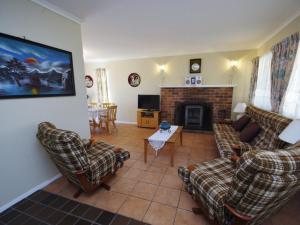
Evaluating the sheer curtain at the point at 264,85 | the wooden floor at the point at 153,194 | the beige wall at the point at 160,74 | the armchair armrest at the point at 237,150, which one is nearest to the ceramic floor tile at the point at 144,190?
the wooden floor at the point at 153,194

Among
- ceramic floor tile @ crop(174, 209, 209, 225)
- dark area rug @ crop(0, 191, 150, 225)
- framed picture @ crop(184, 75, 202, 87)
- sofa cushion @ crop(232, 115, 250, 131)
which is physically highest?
framed picture @ crop(184, 75, 202, 87)

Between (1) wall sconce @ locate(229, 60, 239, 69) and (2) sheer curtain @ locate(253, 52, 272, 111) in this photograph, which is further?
(1) wall sconce @ locate(229, 60, 239, 69)

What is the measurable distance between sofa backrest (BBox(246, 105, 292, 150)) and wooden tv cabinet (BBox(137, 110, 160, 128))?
2.89 meters

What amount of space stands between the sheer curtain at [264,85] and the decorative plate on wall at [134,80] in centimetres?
359

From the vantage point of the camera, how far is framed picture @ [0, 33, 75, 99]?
5.32ft

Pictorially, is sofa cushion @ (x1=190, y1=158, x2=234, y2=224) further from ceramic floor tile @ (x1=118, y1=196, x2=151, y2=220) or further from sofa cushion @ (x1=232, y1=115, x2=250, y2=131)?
sofa cushion @ (x1=232, y1=115, x2=250, y2=131)

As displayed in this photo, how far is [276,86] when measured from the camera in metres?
2.57

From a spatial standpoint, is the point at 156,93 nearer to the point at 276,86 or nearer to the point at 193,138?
the point at 193,138

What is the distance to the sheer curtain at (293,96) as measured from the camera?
2.06m

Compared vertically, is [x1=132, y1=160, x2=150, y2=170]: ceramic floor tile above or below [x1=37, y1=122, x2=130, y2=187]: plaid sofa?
below

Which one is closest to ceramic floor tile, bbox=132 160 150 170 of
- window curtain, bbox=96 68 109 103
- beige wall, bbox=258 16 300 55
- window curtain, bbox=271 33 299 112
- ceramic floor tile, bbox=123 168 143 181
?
ceramic floor tile, bbox=123 168 143 181

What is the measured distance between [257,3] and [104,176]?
122 inches

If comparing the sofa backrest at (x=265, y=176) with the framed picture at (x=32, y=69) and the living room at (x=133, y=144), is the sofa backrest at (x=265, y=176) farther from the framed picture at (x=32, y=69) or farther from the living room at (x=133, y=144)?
the framed picture at (x=32, y=69)

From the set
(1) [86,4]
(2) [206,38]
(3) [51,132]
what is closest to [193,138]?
(2) [206,38]
